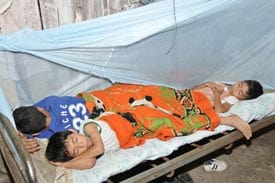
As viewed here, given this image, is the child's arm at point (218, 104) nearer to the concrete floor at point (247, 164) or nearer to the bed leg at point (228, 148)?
the bed leg at point (228, 148)

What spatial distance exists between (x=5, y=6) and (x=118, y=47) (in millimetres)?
746

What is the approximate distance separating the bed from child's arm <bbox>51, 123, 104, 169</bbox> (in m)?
0.03

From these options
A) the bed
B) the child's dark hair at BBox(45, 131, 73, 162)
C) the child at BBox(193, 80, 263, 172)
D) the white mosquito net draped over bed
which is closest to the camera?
the bed

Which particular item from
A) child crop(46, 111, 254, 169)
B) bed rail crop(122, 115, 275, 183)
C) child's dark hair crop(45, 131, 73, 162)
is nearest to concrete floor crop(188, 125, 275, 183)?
bed rail crop(122, 115, 275, 183)

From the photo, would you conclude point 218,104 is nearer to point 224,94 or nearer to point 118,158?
point 224,94

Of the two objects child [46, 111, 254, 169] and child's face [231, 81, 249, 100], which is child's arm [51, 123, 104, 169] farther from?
child's face [231, 81, 249, 100]

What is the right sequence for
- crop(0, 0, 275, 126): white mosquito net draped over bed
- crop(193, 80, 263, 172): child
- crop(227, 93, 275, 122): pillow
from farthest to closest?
crop(193, 80, 263, 172): child, crop(227, 93, 275, 122): pillow, crop(0, 0, 275, 126): white mosquito net draped over bed

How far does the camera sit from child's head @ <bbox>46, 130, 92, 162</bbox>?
175cm

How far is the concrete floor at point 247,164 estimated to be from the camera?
2.49 meters

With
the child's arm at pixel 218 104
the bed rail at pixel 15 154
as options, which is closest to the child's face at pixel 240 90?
the child's arm at pixel 218 104

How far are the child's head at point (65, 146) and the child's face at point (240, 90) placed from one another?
1.17 metres

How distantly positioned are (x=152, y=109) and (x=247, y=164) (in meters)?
0.95

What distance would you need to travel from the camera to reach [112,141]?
1905 mm

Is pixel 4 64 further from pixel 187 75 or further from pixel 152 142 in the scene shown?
pixel 187 75
